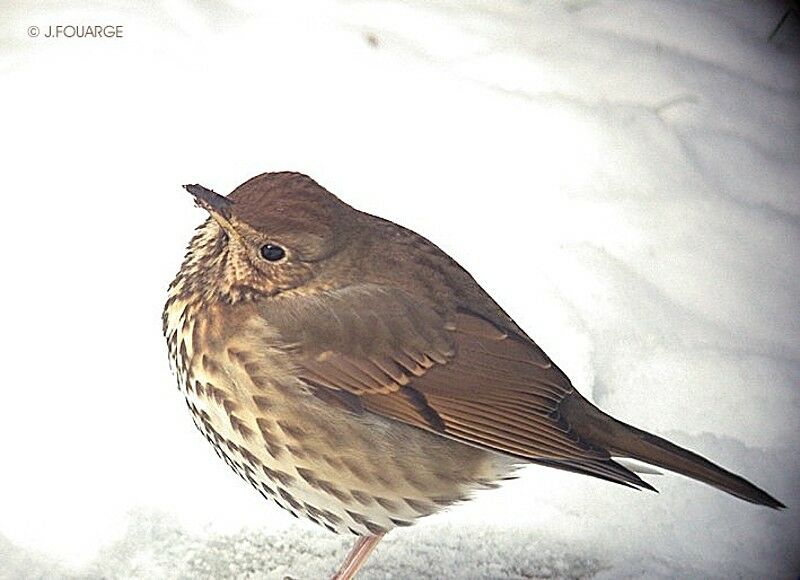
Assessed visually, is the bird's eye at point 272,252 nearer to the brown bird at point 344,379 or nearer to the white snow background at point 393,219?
the brown bird at point 344,379

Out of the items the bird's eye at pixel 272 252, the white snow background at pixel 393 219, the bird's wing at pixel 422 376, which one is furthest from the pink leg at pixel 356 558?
the bird's eye at pixel 272 252

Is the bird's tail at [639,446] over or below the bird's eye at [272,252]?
below

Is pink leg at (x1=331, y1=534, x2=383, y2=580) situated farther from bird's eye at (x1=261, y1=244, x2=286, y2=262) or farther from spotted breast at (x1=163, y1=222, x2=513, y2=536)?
bird's eye at (x1=261, y1=244, x2=286, y2=262)

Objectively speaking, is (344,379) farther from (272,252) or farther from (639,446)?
(639,446)

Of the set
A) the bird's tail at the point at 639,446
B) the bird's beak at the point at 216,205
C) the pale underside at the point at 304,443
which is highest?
the bird's beak at the point at 216,205

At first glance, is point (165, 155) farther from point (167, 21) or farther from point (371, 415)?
point (371, 415)

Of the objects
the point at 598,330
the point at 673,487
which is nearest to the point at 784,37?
the point at 598,330
